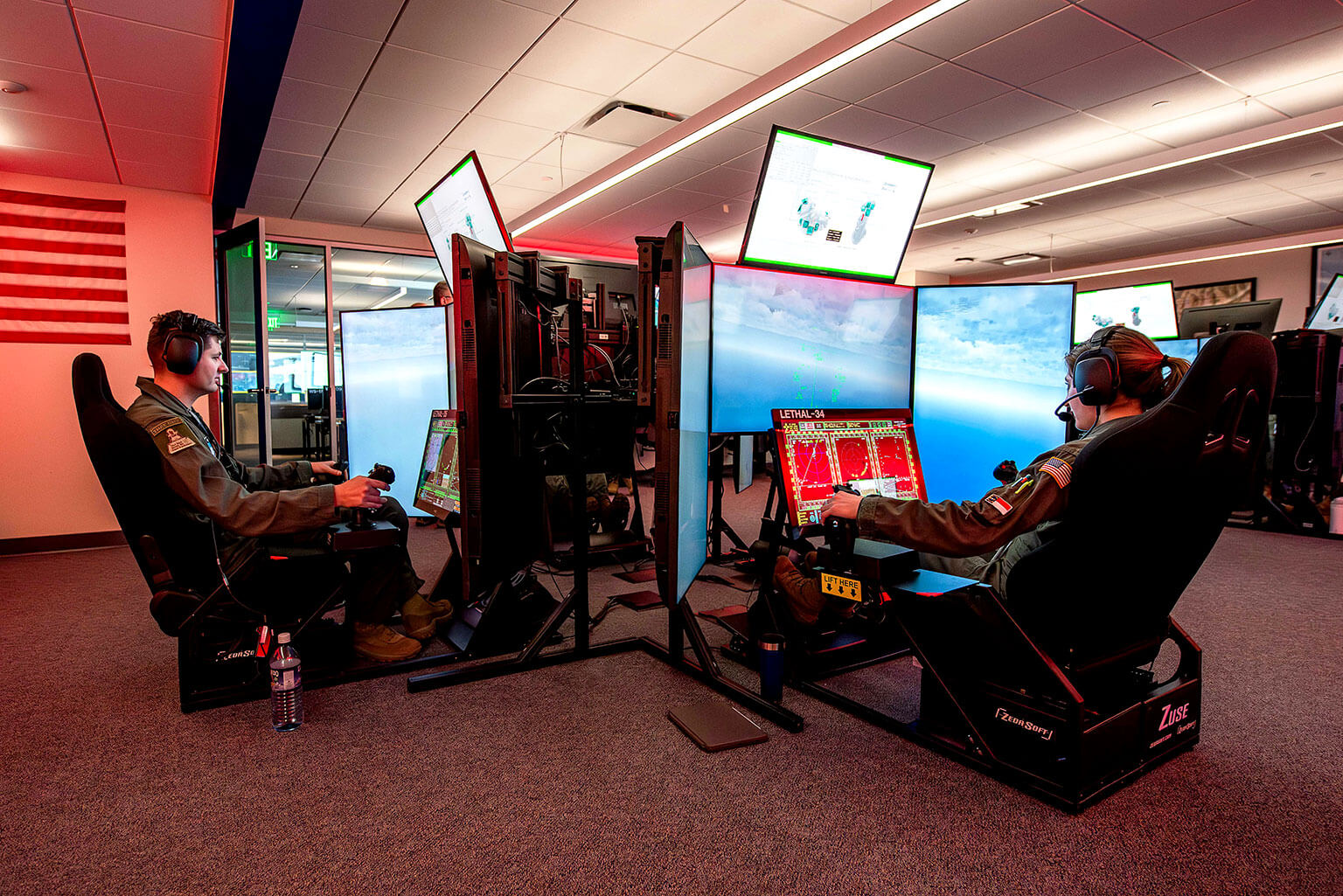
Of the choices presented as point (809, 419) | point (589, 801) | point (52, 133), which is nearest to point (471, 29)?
point (52, 133)

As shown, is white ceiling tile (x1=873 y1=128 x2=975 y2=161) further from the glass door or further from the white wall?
the white wall

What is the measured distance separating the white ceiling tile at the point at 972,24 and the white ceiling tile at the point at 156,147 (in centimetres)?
445

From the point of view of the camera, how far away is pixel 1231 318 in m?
5.87

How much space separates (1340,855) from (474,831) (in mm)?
1935

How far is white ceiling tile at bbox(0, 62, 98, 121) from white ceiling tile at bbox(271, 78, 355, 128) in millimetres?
955

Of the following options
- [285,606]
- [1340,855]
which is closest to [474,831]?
[285,606]

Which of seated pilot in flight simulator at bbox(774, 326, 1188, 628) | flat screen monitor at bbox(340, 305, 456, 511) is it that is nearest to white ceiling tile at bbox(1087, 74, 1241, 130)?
seated pilot in flight simulator at bbox(774, 326, 1188, 628)

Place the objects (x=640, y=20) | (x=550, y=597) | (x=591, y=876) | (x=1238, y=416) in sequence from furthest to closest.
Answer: (x=640, y=20) → (x=550, y=597) → (x=1238, y=416) → (x=591, y=876)

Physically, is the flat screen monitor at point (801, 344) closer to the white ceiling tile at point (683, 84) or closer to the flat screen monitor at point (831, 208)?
the flat screen monitor at point (831, 208)

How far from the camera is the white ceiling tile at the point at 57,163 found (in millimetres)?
4438

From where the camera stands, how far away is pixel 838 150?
8.52ft

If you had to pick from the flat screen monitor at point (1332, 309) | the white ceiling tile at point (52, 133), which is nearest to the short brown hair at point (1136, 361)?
the white ceiling tile at point (52, 133)

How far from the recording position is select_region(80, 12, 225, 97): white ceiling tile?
3125mm

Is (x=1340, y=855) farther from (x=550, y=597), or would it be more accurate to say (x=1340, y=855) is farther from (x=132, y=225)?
(x=132, y=225)
